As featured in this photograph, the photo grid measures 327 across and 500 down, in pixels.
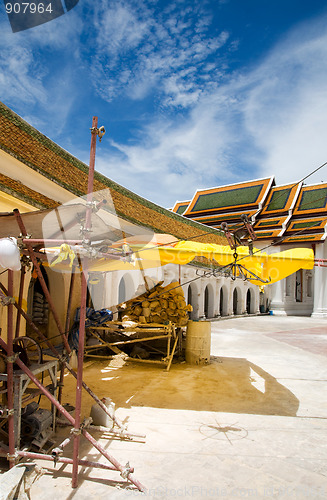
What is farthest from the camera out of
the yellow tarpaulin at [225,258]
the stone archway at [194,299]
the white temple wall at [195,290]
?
the stone archway at [194,299]

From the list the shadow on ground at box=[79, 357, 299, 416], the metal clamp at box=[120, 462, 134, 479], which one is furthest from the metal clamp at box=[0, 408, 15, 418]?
the shadow on ground at box=[79, 357, 299, 416]

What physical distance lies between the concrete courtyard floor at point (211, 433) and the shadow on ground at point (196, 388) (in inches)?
0.7

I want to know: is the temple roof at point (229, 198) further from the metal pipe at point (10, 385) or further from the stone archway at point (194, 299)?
the metal pipe at point (10, 385)

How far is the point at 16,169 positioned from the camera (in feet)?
25.2

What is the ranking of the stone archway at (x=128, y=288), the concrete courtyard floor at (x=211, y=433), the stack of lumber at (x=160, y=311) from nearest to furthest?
1. the concrete courtyard floor at (x=211, y=433)
2. the stack of lumber at (x=160, y=311)
3. the stone archway at (x=128, y=288)

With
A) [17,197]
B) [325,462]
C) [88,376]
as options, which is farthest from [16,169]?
[325,462]

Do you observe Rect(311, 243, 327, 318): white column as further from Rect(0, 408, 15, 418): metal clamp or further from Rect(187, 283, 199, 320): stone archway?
Rect(0, 408, 15, 418): metal clamp

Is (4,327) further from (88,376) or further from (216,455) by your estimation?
(216,455)

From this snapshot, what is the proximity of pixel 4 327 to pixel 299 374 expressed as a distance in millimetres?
6328

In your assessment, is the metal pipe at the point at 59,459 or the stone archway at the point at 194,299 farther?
the stone archway at the point at 194,299

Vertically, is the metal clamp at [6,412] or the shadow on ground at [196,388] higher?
the metal clamp at [6,412]

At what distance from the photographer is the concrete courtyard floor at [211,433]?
10.6ft

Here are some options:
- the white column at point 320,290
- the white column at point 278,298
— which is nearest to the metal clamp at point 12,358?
the white column at point 278,298

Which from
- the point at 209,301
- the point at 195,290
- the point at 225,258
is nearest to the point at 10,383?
the point at 225,258
